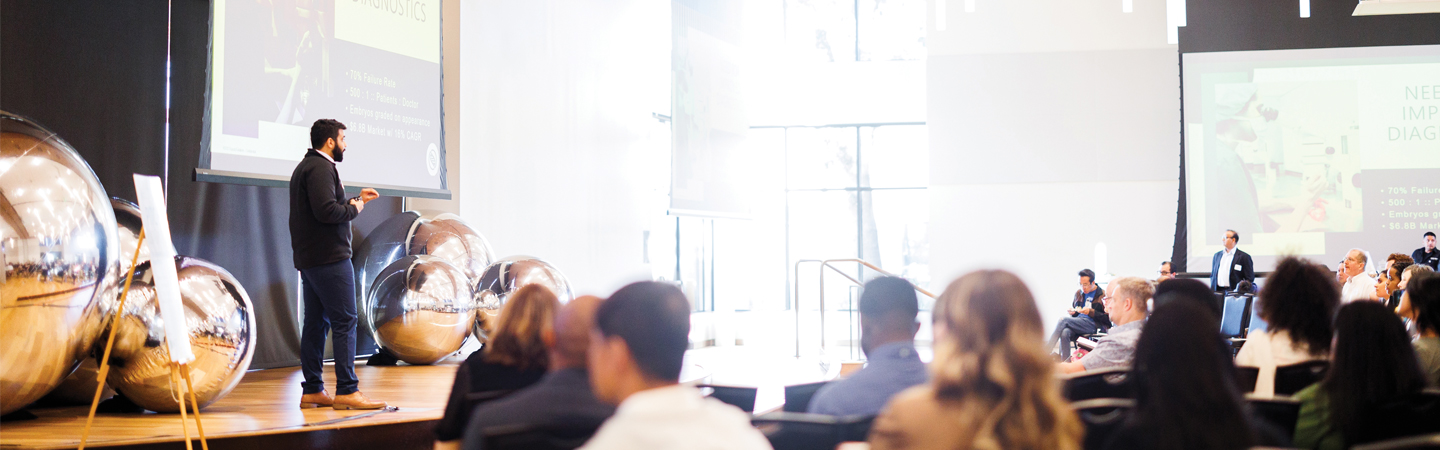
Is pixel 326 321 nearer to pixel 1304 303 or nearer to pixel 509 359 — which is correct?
pixel 509 359

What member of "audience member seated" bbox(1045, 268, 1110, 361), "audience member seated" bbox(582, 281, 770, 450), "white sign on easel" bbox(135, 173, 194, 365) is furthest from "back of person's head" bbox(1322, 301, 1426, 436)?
"audience member seated" bbox(1045, 268, 1110, 361)

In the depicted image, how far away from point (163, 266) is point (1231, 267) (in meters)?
9.89

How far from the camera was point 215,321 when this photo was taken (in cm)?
388

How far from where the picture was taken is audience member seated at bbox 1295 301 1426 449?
2.28 metres

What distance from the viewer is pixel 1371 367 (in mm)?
2289

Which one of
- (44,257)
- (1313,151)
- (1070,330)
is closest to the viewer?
(44,257)

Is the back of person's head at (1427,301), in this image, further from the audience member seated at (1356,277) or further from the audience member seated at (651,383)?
the audience member seated at (1356,277)

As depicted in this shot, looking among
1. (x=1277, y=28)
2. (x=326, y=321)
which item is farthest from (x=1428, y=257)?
(x=326, y=321)

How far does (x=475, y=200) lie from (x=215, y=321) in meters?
3.78

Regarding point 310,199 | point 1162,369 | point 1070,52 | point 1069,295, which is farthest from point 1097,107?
point 1162,369

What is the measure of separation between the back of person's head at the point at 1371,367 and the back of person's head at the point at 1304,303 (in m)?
0.53

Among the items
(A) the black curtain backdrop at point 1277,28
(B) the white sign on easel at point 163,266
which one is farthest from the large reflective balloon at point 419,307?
(A) the black curtain backdrop at point 1277,28

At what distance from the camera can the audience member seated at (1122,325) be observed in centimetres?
361

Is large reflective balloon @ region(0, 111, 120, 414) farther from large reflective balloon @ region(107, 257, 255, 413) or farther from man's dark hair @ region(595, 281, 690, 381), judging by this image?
man's dark hair @ region(595, 281, 690, 381)
